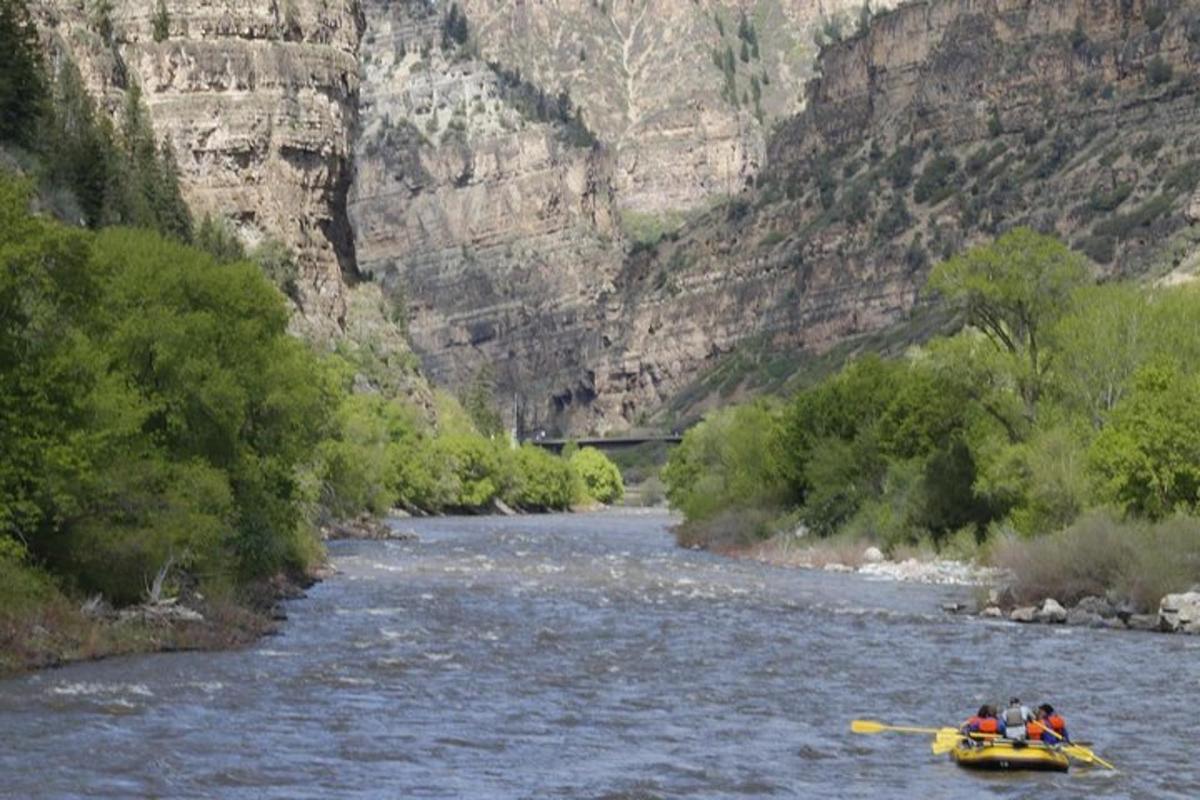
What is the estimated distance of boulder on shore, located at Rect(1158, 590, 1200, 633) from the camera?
168ft

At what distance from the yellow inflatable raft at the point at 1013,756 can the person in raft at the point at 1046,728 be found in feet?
0.84

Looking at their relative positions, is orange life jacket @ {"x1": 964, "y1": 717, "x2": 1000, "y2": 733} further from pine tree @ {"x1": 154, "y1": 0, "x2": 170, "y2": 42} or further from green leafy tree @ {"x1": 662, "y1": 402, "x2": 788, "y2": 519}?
pine tree @ {"x1": 154, "y1": 0, "x2": 170, "y2": 42}

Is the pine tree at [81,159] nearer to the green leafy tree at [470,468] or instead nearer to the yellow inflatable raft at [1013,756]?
the yellow inflatable raft at [1013,756]

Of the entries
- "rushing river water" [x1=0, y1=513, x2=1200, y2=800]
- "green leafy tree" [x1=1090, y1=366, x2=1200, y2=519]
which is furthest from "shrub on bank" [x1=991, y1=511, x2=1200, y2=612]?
"rushing river water" [x1=0, y1=513, x2=1200, y2=800]

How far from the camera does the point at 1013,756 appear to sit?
31156 mm

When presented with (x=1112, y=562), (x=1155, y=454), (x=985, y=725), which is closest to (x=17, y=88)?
(x=1155, y=454)

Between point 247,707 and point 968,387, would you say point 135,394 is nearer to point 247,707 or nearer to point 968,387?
point 247,707

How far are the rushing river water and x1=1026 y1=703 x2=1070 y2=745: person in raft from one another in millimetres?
719

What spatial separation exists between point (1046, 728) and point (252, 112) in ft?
500

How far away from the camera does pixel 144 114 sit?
135m

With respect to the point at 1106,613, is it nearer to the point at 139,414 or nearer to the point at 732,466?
the point at 139,414

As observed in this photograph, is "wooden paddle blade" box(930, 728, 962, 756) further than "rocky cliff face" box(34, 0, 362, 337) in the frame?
No

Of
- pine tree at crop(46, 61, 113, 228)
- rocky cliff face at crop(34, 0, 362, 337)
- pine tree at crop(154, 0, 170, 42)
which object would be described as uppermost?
pine tree at crop(154, 0, 170, 42)

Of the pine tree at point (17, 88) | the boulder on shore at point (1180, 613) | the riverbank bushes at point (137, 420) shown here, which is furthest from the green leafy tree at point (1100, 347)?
the pine tree at point (17, 88)
